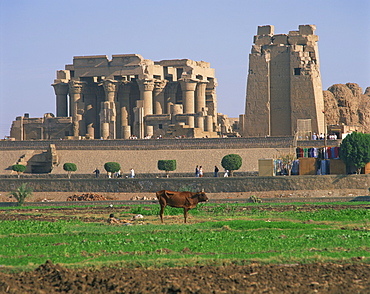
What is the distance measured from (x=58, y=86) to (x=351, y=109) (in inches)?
998

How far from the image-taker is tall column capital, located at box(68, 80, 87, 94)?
205ft

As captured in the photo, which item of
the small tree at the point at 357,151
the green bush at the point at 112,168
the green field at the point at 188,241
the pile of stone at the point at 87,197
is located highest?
the small tree at the point at 357,151

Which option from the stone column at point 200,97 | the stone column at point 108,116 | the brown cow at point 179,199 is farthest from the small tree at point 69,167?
the brown cow at point 179,199

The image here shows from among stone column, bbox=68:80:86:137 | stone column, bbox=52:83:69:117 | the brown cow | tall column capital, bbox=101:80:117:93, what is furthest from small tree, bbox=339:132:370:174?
stone column, bbox=52:83:69:117

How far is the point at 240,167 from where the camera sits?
46.6 meters

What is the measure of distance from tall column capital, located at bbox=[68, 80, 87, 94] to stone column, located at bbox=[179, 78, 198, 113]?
28.6 feet

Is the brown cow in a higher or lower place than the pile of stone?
higher

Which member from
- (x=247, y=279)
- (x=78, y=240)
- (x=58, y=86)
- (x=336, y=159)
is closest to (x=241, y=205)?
(x=336, y=159)

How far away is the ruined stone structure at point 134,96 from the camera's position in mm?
59281

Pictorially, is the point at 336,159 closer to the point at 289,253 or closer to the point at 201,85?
the point at 201,85

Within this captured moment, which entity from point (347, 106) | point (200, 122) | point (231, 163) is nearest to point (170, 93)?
point (200, 122)

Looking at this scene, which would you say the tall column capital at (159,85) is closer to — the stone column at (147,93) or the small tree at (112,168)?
the stone column at (147,93)

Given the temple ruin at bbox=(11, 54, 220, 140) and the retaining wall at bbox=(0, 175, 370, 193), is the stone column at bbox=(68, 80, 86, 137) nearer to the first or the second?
the temple ruin at bbox=(11, 54, 220, 140)

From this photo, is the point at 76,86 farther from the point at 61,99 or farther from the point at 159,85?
the point at 159,85
